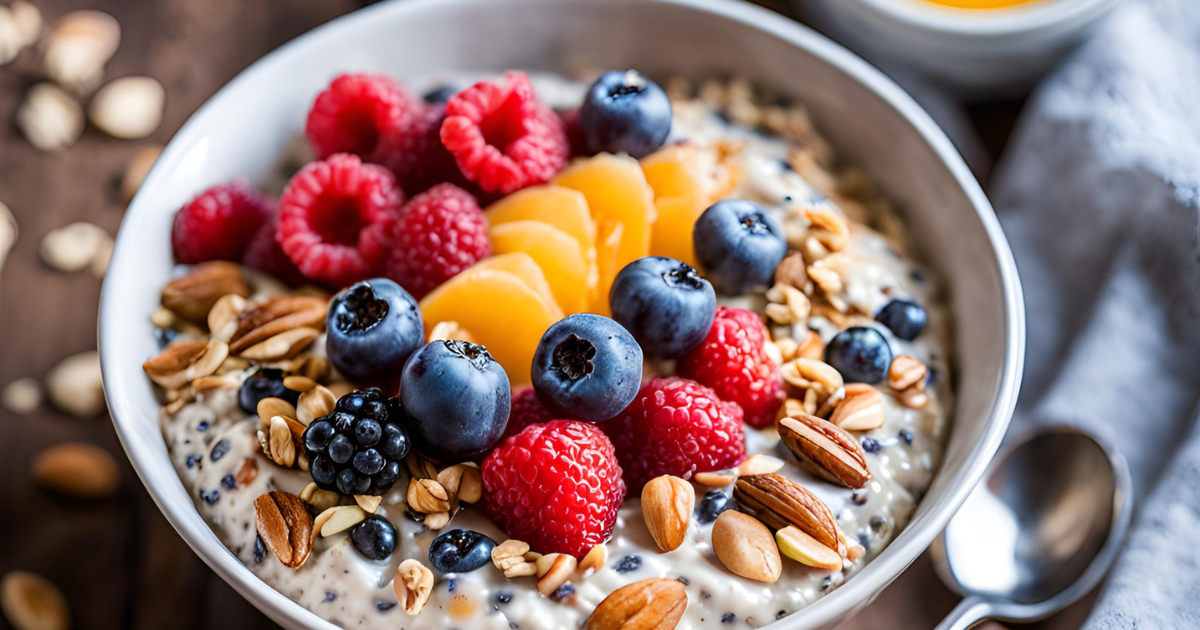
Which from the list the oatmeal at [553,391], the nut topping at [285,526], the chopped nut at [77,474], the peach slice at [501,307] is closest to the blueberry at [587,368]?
the oatmeal at [553,391]

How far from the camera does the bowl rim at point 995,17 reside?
1.91 m

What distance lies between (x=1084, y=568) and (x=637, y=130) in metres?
1.06

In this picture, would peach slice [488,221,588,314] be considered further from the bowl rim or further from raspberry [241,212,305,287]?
the bowl rim

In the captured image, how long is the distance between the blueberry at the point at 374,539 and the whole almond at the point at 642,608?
0.27 m

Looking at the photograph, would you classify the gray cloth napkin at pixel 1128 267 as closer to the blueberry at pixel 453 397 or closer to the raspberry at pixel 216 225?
the blueberry at pixel 453 397

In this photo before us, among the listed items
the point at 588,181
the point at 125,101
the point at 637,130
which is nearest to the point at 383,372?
the point at 588,181

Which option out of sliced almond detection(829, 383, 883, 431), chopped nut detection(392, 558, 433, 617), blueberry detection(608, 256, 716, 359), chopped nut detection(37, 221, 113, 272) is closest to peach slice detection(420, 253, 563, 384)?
blueberry detection(608, 256, 716, 359)

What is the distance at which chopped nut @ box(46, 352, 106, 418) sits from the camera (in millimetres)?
1849

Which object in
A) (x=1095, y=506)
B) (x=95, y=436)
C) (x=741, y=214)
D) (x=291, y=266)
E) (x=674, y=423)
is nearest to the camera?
(x=674, y=423)

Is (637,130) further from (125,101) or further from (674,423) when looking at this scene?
(125,101)

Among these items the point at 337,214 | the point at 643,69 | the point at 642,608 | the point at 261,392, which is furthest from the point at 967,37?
the point at 261,392

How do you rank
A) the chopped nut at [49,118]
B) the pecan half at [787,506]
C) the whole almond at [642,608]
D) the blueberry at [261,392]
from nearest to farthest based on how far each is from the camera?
the whole almond at [642,608], the pecan half at [787,506], the blueberry at [261,392], the chopped nut at [49,118]

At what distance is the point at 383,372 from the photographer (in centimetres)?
132

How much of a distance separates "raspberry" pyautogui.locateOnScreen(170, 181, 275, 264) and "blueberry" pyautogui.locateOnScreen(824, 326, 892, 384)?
96 centimetres
